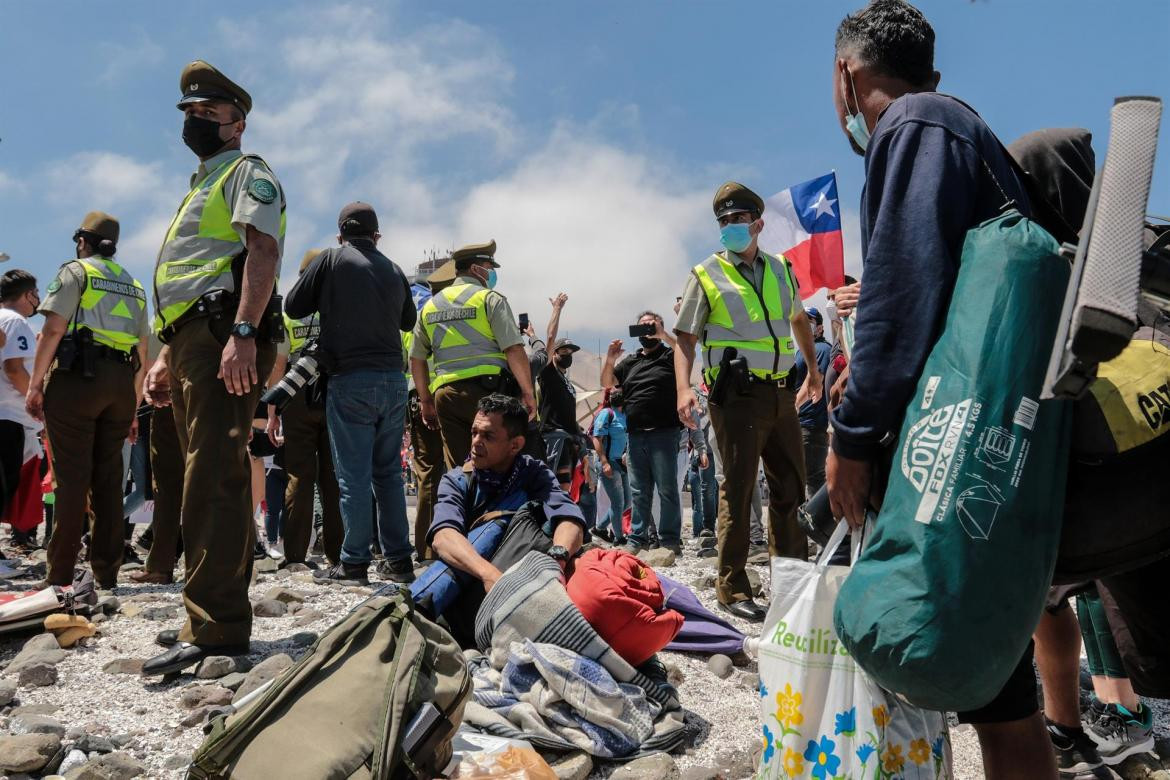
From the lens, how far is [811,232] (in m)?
8.27

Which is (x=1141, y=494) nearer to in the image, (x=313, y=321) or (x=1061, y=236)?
(x=1061, y=236)

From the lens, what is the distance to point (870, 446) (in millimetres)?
1770

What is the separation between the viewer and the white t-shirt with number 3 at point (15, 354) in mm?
6160

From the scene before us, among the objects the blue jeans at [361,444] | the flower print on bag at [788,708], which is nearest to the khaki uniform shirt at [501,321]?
the blue jeans at [361,444]

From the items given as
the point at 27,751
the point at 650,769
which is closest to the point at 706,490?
the point at 650,769

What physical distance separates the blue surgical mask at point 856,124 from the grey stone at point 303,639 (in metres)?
3.09

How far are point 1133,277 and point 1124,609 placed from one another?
98cm

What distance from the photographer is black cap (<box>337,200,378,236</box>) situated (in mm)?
5809

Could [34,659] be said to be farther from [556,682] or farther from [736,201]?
[736,201]

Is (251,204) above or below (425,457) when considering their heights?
above

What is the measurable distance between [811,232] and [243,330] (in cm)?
597

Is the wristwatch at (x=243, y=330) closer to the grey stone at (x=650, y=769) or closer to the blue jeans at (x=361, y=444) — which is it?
the blue jeans at (x=361, y=444)

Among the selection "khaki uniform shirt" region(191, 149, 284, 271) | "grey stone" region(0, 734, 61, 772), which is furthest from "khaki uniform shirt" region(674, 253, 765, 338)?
"grey stone" region(0, 734, 61, 772)

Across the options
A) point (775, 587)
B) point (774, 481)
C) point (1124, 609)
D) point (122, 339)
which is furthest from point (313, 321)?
point (1124, 609)
